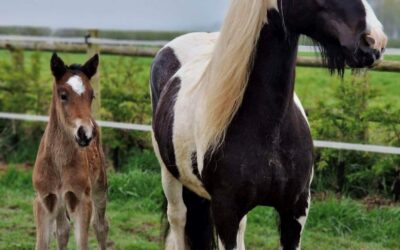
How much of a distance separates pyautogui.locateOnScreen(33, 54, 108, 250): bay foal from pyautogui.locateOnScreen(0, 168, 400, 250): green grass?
875mm

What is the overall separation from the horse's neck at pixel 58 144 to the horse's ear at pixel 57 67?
0.34 m

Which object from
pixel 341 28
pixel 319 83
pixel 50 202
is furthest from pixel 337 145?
pixel 319 83

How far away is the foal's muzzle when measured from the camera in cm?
484

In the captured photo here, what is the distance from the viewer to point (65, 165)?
543cm

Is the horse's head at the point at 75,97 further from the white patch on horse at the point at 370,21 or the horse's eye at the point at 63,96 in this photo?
the white patch on horse at the point at 370,21

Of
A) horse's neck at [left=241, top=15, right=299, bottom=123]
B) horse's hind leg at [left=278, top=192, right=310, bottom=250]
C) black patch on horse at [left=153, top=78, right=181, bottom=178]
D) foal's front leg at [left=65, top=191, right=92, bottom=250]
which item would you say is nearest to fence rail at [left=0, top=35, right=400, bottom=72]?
foal's front leg at [left=65, top=191, right=92, bottom=250]

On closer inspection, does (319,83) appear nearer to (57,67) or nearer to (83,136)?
(57,67)

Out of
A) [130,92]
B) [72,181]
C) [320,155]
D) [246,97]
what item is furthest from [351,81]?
[246,97]

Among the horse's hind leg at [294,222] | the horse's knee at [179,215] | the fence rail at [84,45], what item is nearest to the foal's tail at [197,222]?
the horse's knee at [179,215]

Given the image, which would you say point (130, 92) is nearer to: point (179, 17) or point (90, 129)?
point (179, 17)

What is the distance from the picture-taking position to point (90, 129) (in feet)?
16.0

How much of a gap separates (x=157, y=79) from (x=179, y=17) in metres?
3.08

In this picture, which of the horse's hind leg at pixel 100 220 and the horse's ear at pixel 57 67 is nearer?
the horse's ear at pixel 57 67

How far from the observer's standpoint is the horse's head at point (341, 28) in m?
3.30
